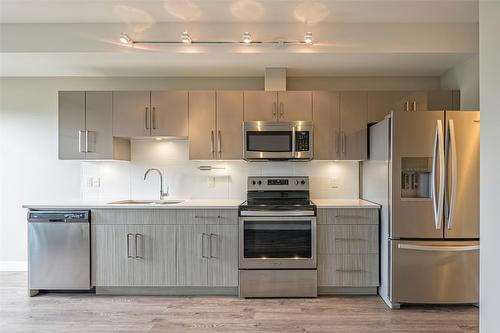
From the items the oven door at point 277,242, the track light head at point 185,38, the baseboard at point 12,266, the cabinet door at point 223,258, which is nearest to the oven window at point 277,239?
the oven door at point 277,242

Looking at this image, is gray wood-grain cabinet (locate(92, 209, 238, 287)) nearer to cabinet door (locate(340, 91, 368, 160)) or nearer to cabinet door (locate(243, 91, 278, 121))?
cabinet door (locate(243, 91, 278, 121))

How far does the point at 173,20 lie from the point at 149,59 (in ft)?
1.50

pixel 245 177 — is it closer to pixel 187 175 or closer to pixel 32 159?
pixel 187 175

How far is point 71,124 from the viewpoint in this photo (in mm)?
3285

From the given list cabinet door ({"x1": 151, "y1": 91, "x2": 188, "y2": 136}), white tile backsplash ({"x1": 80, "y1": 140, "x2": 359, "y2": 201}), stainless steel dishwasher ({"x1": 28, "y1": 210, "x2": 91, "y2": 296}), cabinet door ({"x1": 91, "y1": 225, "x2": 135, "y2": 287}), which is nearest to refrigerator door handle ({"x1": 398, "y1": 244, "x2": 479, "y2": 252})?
white tile backsplash ({"x1": 80, "y1": 140, "x2": 359, "y2": 201})

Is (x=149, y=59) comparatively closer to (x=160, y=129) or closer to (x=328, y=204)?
(x=160, y=129)

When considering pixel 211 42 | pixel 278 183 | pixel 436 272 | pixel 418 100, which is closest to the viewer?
pixel 436 272

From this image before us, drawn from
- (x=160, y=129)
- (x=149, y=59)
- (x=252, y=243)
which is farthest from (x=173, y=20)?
(x=252, y=243)

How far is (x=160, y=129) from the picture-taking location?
3.28m

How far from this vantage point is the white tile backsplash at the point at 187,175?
3.58m

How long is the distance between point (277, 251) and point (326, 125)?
138 cm

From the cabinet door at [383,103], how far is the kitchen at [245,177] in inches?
0.6

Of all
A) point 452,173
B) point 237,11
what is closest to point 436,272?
point 452,173

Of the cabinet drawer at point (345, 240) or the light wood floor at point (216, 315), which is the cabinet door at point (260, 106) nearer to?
the cabinet drawer at point (345, 240)
